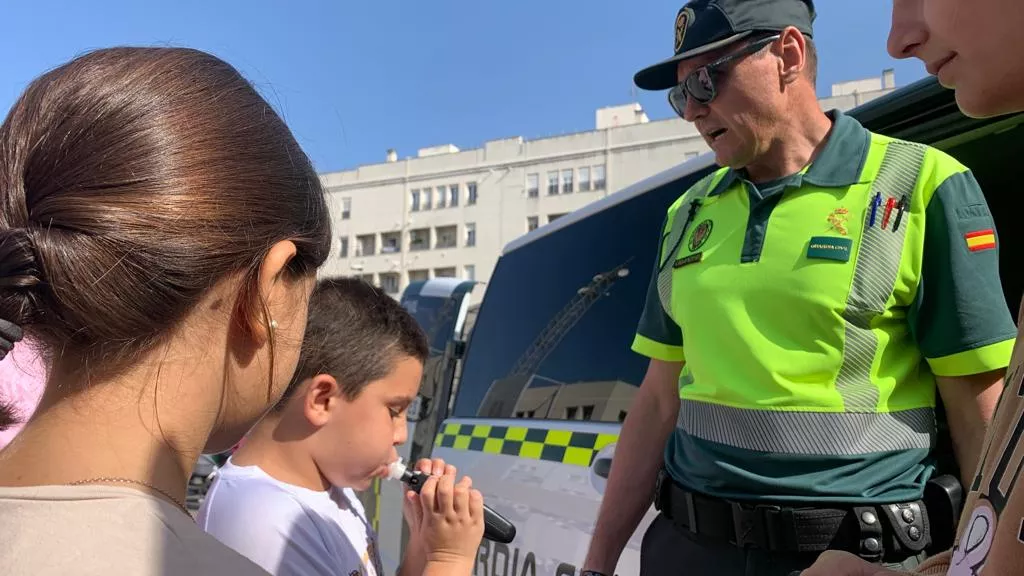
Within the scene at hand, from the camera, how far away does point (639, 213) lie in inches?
96.9

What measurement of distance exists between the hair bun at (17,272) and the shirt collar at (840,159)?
131 centimetres

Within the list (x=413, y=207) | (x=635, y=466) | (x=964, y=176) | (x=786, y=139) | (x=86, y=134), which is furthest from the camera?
(x=413, y=207)

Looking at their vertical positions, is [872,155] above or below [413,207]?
above

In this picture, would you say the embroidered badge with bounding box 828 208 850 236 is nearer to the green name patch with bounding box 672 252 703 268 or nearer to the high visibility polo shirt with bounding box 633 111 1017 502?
the high visibility polo shirt with bounding box 633 111 1017 502

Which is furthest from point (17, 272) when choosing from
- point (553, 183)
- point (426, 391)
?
point (553, 183)

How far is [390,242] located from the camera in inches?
1927

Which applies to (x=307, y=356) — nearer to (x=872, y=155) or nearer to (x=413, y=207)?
(x=872, y=155)

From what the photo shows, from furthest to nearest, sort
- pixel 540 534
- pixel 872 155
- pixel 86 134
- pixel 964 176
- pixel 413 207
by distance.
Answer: pixel 413 207
pixel 540 534
pixel 872 155
pixel 964 176
pixel 86 134

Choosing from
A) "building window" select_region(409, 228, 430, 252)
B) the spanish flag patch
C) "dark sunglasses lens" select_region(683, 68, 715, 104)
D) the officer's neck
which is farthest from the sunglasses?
"building window" select_region(409, 228, 430, 252)

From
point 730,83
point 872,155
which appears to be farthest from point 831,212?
point 730,83

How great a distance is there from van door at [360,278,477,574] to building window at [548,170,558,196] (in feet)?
126

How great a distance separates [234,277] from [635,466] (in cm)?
117

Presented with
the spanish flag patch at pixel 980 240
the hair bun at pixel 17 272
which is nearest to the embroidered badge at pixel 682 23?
the spanish flag patch at pixel 980 240

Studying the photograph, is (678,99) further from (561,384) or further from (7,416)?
(7,416)
